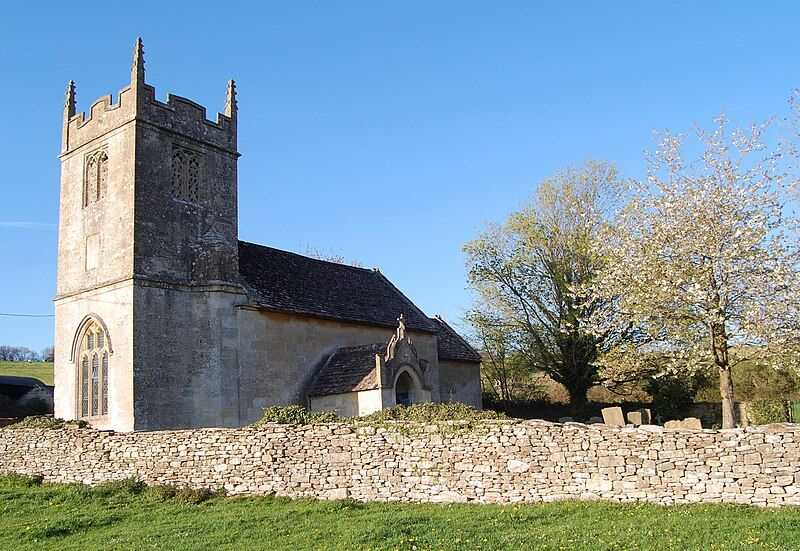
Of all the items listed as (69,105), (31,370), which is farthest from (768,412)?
(31,370)

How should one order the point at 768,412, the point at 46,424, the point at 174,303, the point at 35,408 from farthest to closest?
the point at 35,408, the point at 768,412, the point at 174,303, the point at 46,424

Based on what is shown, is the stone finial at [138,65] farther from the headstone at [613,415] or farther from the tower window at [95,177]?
the headstone at [613,415]

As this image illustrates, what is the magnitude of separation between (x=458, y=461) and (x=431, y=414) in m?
1.69

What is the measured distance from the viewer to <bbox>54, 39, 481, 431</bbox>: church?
2325 centimetres

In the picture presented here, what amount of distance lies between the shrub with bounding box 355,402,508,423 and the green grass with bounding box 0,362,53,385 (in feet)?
153

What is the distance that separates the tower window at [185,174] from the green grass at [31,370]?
37.3 metres

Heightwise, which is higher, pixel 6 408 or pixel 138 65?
pixel 138 65

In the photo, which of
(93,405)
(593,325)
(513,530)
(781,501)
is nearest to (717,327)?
(593,325)

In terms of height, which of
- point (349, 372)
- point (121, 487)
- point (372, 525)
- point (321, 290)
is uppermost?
point (321, 290)

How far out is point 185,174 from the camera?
25750 millimetres

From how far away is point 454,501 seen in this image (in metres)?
15.6

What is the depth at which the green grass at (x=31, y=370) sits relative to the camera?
2269 inches

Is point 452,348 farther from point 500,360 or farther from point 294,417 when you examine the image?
point 294,417

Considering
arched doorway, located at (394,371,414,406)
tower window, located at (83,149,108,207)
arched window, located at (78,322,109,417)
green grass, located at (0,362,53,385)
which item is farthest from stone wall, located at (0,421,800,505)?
green grass, located at (0,362,53,385)
